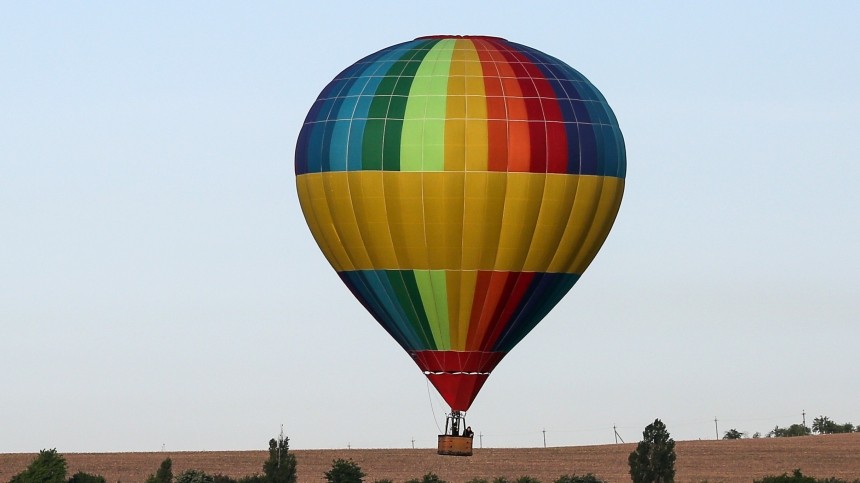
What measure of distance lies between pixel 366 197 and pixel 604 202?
6.74 meters

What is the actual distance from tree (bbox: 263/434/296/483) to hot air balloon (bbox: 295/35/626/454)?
751 inches

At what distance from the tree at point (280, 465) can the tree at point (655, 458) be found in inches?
498

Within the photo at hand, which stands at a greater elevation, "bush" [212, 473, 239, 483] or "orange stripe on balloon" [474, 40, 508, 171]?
"orange stripe on balloon" [474, 40, 508, 171]

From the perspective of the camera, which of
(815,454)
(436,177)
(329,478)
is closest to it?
(436,177)

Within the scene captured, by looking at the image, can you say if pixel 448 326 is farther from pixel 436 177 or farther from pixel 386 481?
pixel 386 481

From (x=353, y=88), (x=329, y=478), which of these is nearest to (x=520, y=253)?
(x=353, y=88)

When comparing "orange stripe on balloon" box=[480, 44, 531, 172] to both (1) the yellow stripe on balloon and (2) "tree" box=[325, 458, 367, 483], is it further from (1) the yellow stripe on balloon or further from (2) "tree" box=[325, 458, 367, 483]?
(2) "tree" box=[325, 458, 367, 483]

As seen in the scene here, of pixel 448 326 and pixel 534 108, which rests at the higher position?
pixel 534 108

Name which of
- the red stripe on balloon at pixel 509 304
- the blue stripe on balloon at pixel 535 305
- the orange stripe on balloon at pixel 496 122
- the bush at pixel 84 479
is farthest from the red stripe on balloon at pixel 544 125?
the bush at pixel 84 479

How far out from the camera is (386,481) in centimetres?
7938

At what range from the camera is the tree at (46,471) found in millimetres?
78688

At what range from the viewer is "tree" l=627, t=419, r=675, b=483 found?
78.5 m

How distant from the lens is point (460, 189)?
186 ft

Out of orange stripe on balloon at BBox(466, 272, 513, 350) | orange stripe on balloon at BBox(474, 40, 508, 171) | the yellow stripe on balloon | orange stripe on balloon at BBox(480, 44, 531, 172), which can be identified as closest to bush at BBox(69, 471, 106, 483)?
the yellow stripe on balloon
